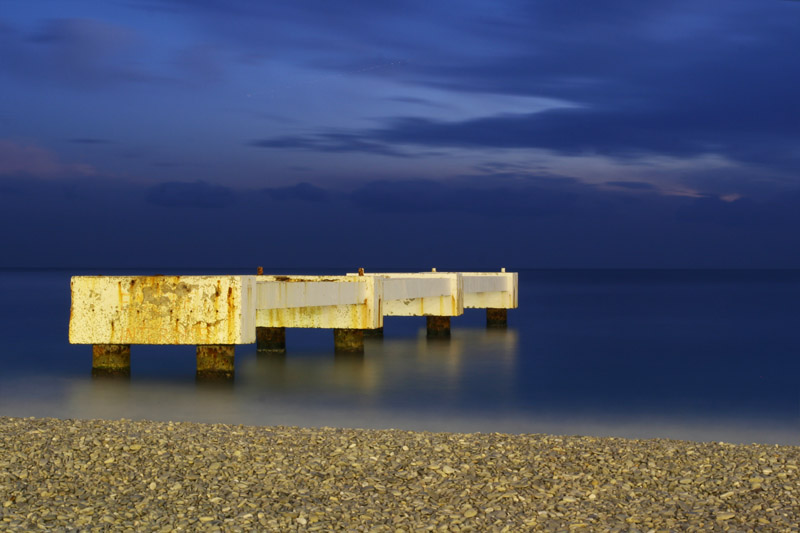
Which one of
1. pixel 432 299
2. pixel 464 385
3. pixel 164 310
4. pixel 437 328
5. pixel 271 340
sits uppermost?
pixel 164 310

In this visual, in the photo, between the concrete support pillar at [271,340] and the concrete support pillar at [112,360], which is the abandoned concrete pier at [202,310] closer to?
the concrete support pillar at [112,360]

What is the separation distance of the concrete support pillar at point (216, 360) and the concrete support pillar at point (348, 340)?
23.0ft

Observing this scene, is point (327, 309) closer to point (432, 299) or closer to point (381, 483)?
point (432, 299)

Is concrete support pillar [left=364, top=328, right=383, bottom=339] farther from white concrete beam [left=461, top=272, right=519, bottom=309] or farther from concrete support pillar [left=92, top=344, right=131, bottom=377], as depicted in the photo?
concrete support pillar [left=92, top=344, right=131, bottom=377]

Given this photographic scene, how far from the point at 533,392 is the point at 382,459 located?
12.4 meters

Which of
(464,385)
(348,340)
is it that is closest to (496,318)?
(348,340)

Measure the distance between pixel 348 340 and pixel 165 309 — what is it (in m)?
9.13

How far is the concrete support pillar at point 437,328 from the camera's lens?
1352 inches

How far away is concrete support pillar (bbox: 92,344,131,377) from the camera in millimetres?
20344

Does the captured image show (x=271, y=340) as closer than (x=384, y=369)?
No

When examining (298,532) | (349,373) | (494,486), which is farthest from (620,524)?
(349,373)

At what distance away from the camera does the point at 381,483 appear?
8.95m

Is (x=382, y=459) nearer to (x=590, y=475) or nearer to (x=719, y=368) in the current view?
(x=590, y=475)

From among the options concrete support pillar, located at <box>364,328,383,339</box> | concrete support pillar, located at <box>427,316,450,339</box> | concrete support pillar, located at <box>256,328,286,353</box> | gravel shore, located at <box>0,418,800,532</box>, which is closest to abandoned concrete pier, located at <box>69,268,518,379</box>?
concrete support pillar, located at <box>256,328,286,353</box>
